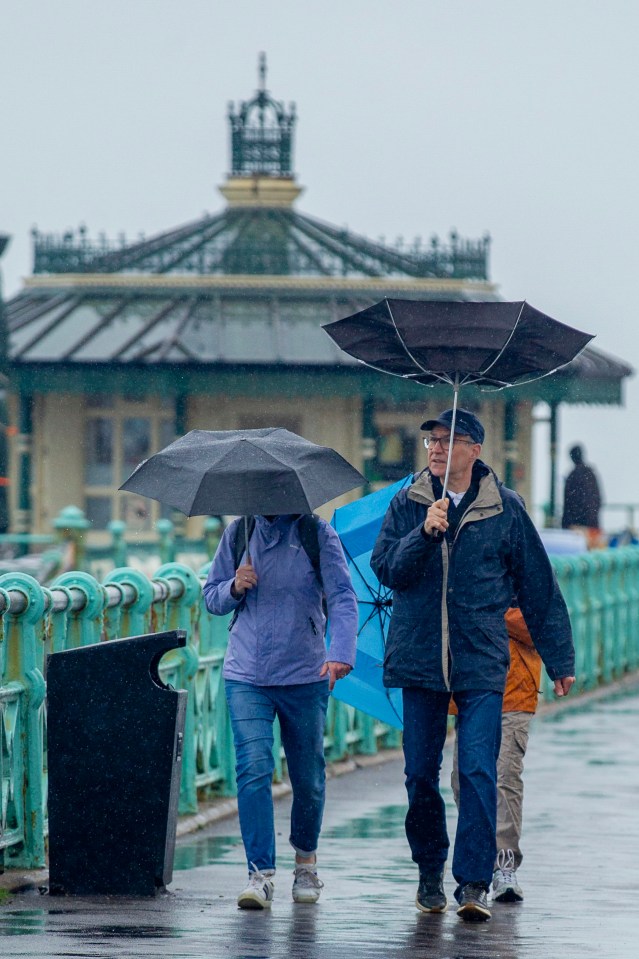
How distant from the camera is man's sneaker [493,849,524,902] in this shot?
8.38 m

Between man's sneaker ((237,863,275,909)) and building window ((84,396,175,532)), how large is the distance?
26.6 metres

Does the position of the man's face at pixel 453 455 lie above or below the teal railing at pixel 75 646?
above

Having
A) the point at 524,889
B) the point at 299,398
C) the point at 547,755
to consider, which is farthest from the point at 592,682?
the point at 299,398

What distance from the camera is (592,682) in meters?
19.7

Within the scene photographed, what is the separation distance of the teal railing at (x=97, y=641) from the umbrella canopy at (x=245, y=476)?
674 mm

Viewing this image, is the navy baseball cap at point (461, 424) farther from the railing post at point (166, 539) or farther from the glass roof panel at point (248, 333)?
the glass roof panel at point (248, 333)

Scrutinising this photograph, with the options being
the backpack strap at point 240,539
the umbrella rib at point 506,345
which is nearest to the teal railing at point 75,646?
the backpack strap at point 240,539

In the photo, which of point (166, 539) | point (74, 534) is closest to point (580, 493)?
point (74, 534)

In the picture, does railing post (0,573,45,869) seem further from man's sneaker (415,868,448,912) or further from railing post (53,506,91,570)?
railing post (53,506,91,570)

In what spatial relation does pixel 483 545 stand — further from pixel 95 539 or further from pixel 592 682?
pixel 95 539

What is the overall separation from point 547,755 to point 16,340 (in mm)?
22413

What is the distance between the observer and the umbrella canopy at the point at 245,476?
321 inches

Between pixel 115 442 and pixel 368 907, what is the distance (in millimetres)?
27056

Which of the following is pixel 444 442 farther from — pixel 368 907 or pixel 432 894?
pixel 368 907
